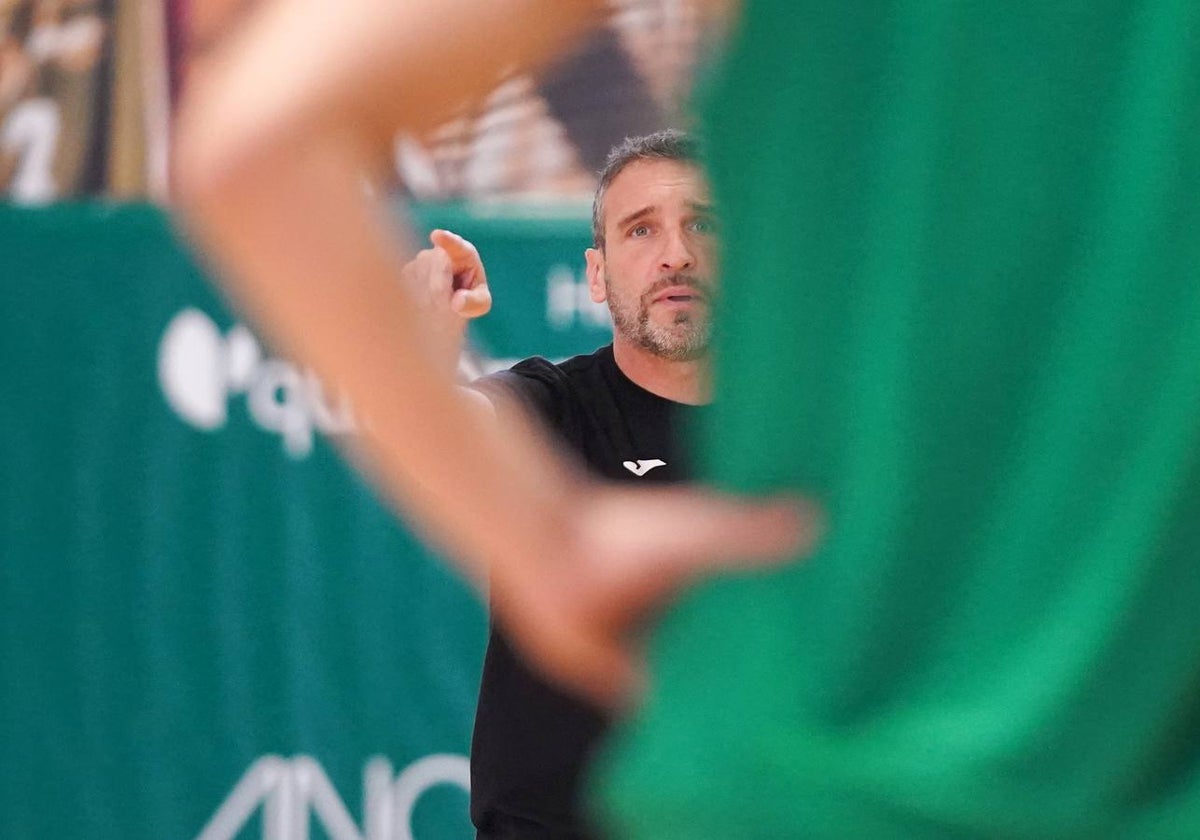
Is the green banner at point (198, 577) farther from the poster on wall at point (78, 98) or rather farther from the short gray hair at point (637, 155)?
the short gray hair at point (637, 155)

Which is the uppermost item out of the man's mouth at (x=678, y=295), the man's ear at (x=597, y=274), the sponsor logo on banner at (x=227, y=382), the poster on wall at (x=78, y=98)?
the poster on wall at (x=78, y=98)

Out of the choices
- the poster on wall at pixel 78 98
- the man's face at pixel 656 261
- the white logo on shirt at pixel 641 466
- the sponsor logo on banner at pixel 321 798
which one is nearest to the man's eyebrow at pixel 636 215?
the man's face at pixel 656 261

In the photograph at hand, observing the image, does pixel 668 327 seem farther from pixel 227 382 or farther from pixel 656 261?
pixel 227 382

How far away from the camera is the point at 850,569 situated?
0.52 m

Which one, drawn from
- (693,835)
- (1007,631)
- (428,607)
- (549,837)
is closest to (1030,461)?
(1007,631)

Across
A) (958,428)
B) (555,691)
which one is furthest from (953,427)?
(555,691)

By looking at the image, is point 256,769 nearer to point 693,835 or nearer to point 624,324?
point 624,324

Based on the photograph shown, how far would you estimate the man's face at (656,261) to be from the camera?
81.6 inches

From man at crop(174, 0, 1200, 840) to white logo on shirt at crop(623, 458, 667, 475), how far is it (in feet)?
4.92

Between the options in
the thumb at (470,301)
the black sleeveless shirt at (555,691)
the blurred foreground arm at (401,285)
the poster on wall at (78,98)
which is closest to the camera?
the blurred foreground arm at (401,285)

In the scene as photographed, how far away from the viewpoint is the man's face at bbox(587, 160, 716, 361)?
6.80 feet

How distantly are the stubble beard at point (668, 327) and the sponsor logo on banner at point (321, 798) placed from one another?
4.67ft

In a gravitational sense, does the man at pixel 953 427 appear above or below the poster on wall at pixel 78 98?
below

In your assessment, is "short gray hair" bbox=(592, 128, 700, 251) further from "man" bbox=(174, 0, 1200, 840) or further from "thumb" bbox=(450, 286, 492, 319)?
"man" bbox=(174, 0, 1200, 840)
